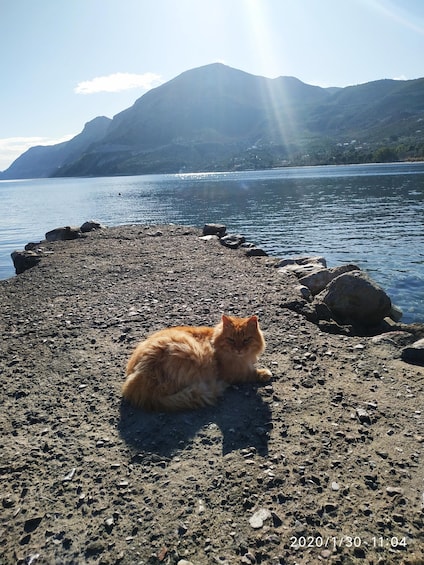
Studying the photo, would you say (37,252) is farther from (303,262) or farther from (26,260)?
(303,262)

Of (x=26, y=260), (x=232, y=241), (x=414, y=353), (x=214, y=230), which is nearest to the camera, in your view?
(x=414, y=353)

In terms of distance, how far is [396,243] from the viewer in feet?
72.4

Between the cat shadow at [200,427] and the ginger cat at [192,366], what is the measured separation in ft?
0.48

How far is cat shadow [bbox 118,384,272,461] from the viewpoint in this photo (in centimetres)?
458

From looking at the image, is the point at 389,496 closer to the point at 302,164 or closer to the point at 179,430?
the point at 179,430

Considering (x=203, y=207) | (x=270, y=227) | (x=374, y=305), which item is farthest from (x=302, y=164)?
(x=374, y=305)

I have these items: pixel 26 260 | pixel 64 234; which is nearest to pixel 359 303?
pixel 26 260

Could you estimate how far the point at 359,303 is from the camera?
9.73 meters

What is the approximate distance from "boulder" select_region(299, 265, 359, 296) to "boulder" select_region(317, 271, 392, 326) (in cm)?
218

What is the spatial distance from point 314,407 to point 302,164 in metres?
162

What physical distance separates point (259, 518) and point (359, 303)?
23.5ft
